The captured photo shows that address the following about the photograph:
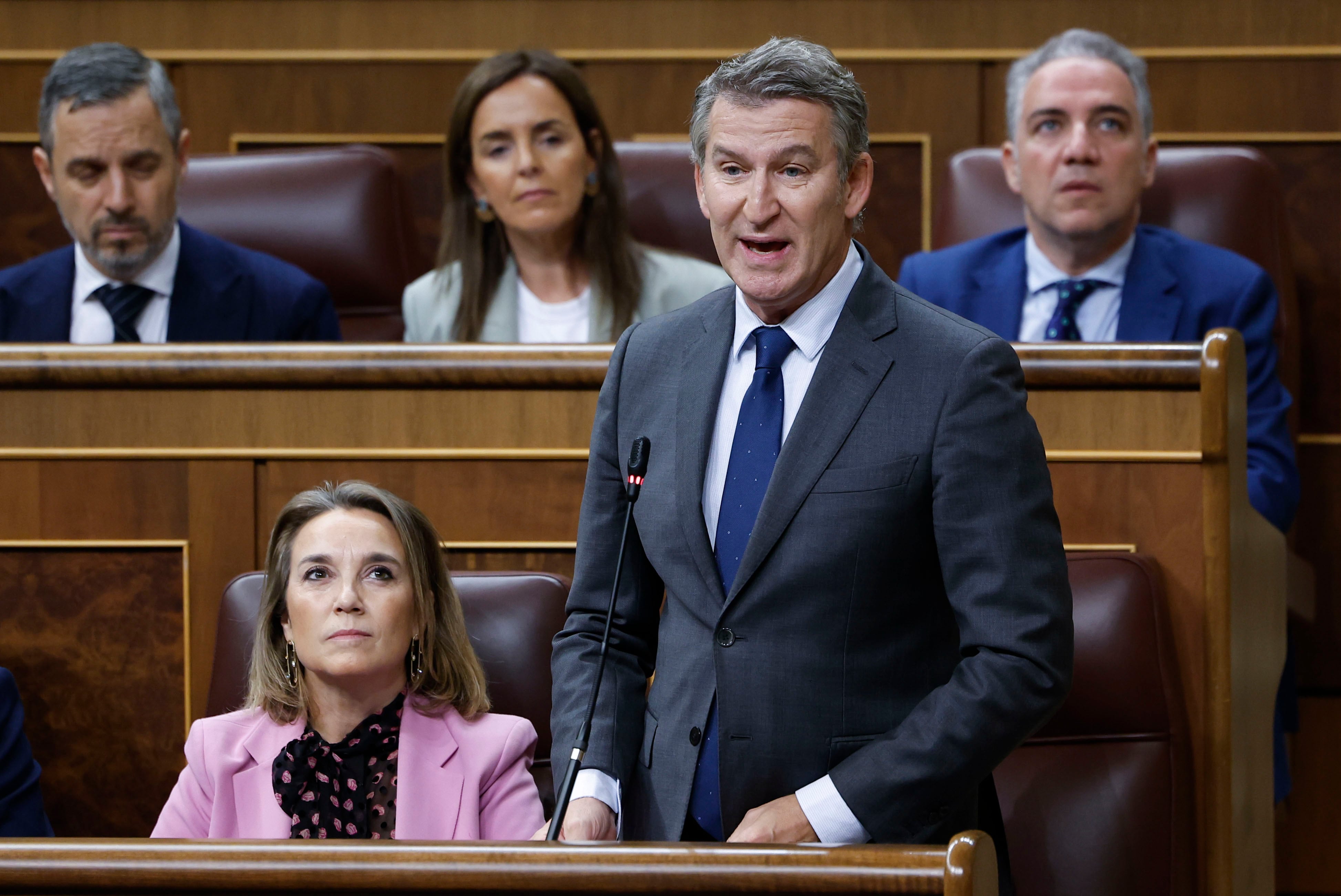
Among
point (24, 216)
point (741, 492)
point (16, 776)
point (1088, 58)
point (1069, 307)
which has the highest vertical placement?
Result: point (1088, 58)

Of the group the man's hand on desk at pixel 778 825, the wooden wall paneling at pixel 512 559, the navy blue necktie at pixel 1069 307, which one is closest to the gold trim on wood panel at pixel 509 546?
the wooden wall paneling at pixel 512 559

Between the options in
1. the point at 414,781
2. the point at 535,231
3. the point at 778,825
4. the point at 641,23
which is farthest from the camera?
the point at 641,23

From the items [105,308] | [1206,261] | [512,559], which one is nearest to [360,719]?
[512,559]

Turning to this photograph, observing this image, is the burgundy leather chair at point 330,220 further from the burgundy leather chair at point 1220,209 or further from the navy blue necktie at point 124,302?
the burgundy leather chair at point 1220,209

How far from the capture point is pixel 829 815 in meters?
0.77

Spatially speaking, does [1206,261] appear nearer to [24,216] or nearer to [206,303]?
[206,303]

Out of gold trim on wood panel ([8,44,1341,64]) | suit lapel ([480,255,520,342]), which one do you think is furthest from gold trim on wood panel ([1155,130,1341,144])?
suit lapel ([480,255,520,342])

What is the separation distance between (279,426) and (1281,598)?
0.77 m

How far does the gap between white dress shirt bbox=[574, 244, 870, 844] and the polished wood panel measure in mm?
487

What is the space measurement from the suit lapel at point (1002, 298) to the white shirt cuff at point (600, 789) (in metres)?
0.78

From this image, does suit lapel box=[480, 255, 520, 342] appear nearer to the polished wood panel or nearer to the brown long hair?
the brown long hair

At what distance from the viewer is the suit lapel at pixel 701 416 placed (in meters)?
0.81

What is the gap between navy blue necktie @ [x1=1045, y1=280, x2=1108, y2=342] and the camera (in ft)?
4.85

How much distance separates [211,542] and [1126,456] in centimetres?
67
